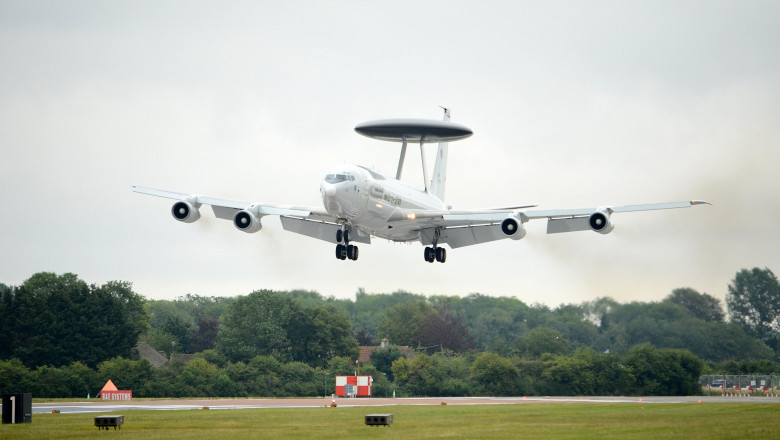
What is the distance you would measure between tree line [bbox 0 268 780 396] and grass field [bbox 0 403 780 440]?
39530 millimetres

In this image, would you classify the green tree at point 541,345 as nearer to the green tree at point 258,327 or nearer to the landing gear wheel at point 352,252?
the green tree at point 258,327

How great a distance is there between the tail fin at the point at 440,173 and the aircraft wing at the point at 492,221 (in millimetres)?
17035

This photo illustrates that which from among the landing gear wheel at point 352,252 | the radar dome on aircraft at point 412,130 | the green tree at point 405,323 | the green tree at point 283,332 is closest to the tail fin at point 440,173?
the radar dome on aircraft at point 412,130

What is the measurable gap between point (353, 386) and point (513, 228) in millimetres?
43843

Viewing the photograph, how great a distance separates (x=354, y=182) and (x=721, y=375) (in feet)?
205

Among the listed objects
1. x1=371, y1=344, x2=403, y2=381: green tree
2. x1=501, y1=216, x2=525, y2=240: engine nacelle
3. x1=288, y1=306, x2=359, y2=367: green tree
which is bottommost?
x1=371, y1=344, x2=403, y2=381: green tree

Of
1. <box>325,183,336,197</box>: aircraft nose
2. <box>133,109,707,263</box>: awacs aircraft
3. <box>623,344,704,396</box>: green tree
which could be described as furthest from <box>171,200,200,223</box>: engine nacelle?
<box>623,344,704,396</box>: green tree

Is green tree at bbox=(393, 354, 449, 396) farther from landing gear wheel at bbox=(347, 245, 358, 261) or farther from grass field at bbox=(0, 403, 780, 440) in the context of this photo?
landing gear wheel at bbox=(347, 245, 358, 261)

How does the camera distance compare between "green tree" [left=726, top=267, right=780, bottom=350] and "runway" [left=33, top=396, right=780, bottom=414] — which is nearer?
"runway" [left=33, top=396, right=780, bottom=414]

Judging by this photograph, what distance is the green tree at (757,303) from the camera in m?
140

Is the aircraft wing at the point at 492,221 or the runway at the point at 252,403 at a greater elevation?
the aircraft wing at the point at 492,221

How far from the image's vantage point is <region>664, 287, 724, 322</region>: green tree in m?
131

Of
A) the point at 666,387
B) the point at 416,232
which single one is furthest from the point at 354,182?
the point at 666,387

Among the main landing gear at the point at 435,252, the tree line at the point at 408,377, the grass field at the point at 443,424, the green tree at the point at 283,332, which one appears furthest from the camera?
the green tree at the point at 283,332
